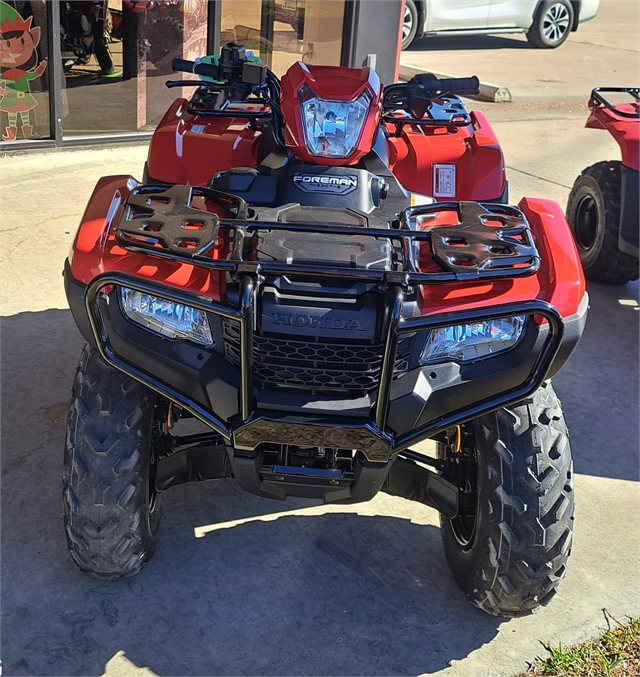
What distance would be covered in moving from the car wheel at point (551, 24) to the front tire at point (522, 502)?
11944 millimetres

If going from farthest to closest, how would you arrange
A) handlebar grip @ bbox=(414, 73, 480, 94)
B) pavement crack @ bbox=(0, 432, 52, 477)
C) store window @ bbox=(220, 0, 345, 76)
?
store window @ bbox=(220, 0, 345, 76)
handlebar grip @ bbox=(414, 73, 480, 94)
pavement crack @ bbox=(0, 432, 52, 477)

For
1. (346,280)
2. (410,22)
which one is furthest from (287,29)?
(346,280)

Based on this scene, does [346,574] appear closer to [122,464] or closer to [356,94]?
[122,464]

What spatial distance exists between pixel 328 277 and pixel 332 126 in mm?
792

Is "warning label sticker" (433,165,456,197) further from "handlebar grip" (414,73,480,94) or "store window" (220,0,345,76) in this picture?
"store window" (220,0,345,76)

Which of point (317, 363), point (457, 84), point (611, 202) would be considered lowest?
point (611, 202)

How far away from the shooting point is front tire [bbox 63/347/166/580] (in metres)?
2.67

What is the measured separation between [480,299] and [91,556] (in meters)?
1.42

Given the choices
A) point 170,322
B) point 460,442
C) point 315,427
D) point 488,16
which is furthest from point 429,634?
point 488,16

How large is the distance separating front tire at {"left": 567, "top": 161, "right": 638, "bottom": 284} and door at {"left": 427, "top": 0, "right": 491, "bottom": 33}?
24.1 feet

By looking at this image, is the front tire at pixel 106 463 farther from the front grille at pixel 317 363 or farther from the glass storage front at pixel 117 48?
the glass storage front at pixel 117 48

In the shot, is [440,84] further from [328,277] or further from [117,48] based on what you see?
[117,48]

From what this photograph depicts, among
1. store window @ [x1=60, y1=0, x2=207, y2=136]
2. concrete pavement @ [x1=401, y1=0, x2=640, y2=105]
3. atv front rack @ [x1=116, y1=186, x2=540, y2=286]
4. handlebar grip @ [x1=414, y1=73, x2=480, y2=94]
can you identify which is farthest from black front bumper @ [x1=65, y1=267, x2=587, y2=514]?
concrete pavement @ [x1=401, y1=0, x2=640, y2=105]

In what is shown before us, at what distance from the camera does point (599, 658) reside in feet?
9.27
